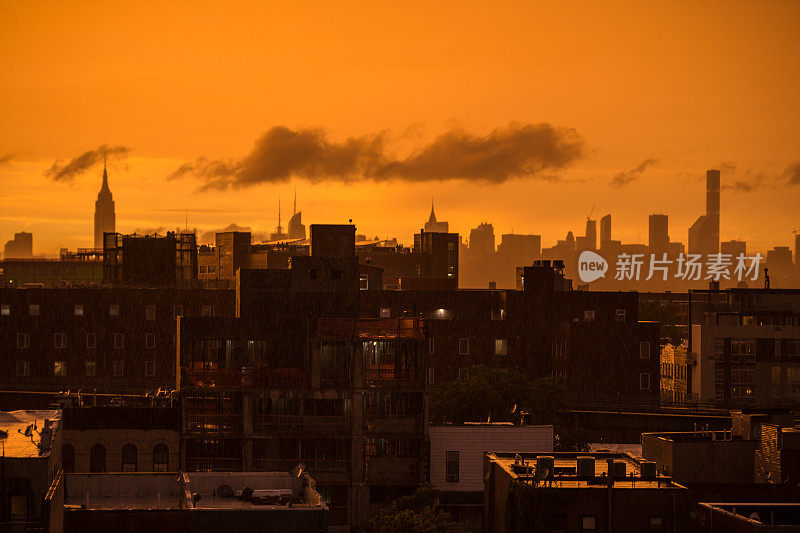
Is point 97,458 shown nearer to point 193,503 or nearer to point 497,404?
point 193,503

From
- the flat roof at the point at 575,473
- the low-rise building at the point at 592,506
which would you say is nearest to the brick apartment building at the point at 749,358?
the flat roof at the point at 575,473

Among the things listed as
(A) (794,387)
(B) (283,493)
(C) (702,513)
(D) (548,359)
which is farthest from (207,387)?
(A) (794,387)

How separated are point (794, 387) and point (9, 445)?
114 metres

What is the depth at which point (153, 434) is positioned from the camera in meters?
69.7

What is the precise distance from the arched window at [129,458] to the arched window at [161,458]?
118 cm

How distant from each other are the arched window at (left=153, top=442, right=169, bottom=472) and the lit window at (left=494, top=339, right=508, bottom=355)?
60908 millimetres

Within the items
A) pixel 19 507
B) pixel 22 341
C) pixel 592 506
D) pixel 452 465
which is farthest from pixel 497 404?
pixel 22 341

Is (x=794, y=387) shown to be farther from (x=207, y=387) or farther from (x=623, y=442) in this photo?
(x=207, y=387)

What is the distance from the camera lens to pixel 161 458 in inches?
2749

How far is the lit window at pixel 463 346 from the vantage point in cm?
12594

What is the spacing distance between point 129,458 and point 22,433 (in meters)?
18.1

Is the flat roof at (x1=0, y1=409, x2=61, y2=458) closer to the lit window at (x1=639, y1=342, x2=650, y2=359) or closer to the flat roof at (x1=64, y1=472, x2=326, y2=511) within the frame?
the flat roof at (x1=64, y1=472, x2=326, y2=511)

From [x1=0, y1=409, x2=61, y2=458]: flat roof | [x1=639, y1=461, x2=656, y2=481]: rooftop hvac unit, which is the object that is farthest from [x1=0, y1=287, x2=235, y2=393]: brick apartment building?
[x1=639, y1=461, x2=656, y2=481]: rooftop hvac unit

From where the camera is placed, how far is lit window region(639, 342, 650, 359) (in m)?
128
